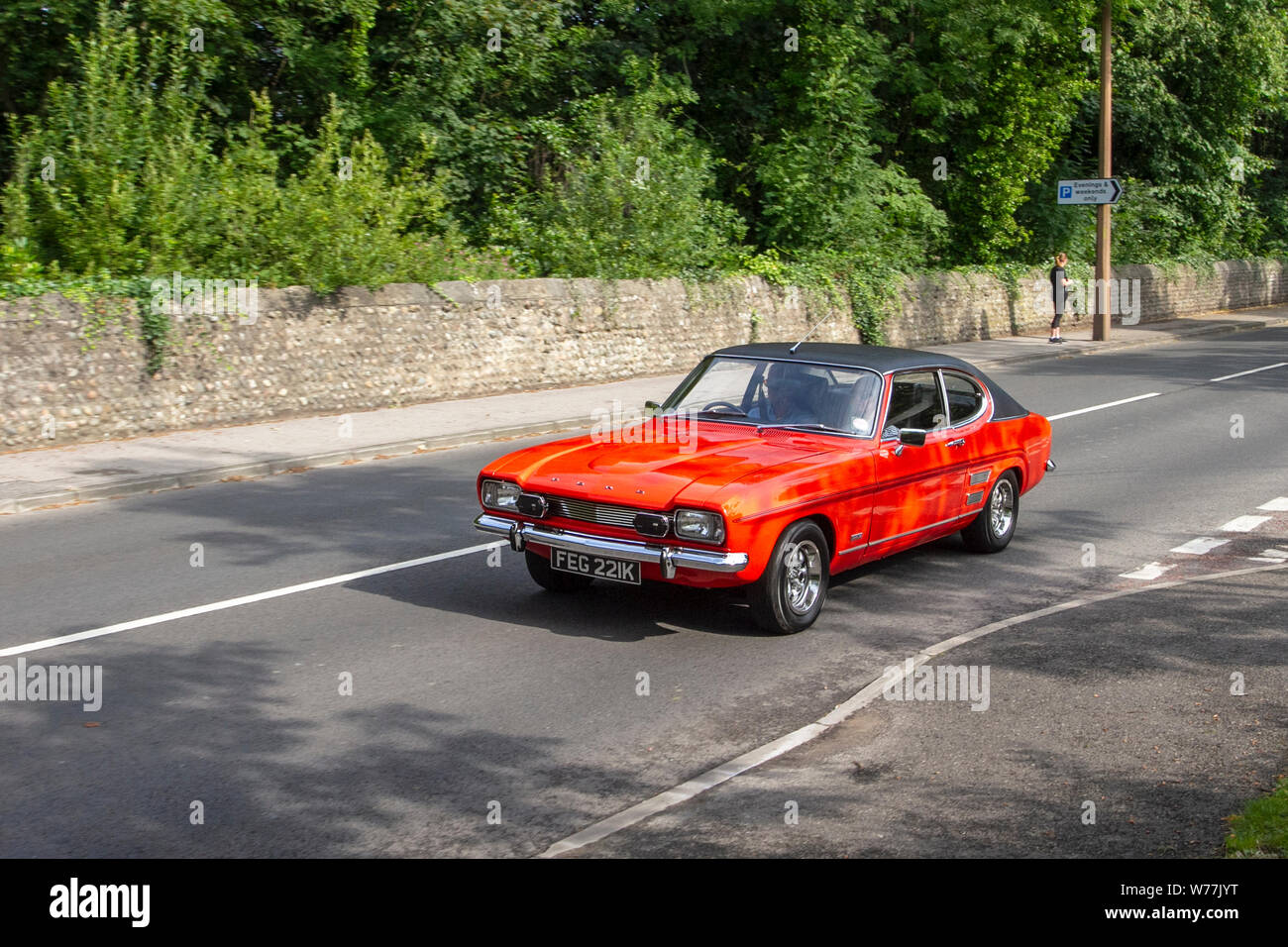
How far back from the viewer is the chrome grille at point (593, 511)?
7.23m

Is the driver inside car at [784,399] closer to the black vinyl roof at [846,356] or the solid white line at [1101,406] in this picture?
the black vinyl roof at [846,356]

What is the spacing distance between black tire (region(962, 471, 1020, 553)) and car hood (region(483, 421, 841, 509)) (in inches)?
81.9

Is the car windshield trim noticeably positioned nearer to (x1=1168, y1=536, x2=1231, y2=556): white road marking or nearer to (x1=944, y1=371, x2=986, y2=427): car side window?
(x1=944, y1=371, x2=986, y2=427): car side window

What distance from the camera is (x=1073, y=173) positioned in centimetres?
4109

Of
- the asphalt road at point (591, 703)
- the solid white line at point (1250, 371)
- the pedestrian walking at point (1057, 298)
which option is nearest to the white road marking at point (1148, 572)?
the asphalt road at point (591, 703)

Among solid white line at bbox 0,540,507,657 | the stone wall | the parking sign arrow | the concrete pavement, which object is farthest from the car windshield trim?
the parking sign arrow

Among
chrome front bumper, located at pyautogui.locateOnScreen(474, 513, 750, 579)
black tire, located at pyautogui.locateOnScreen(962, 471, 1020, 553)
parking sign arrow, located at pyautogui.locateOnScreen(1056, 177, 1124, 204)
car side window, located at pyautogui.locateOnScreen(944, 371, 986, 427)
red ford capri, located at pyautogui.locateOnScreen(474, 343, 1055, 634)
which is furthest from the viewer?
parking sign arrow, located at pyautogui.locateOnScreen(1056, 177, 1124, 204)

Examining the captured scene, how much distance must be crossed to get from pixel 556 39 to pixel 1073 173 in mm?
19526

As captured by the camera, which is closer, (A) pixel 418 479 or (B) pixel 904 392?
(B) pixel 904 392

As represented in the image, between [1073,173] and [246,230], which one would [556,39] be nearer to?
[246,230]

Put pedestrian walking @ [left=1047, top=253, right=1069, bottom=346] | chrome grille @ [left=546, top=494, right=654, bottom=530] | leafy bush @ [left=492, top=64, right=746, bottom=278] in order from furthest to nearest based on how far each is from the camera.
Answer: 1. pedestrian walking @ [left=1047, top=253, right=1069, bottom=346]
2. leafy bush @ [left=492, top=64, right=746, bottom=278]
3. chrome grille @ [left=546, top=494, right=654, bottom=530]

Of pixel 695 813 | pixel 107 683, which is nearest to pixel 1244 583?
pixel 695 813

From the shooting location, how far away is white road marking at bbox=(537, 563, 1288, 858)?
4.77 metres

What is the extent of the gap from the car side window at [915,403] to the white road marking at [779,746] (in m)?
1.52
